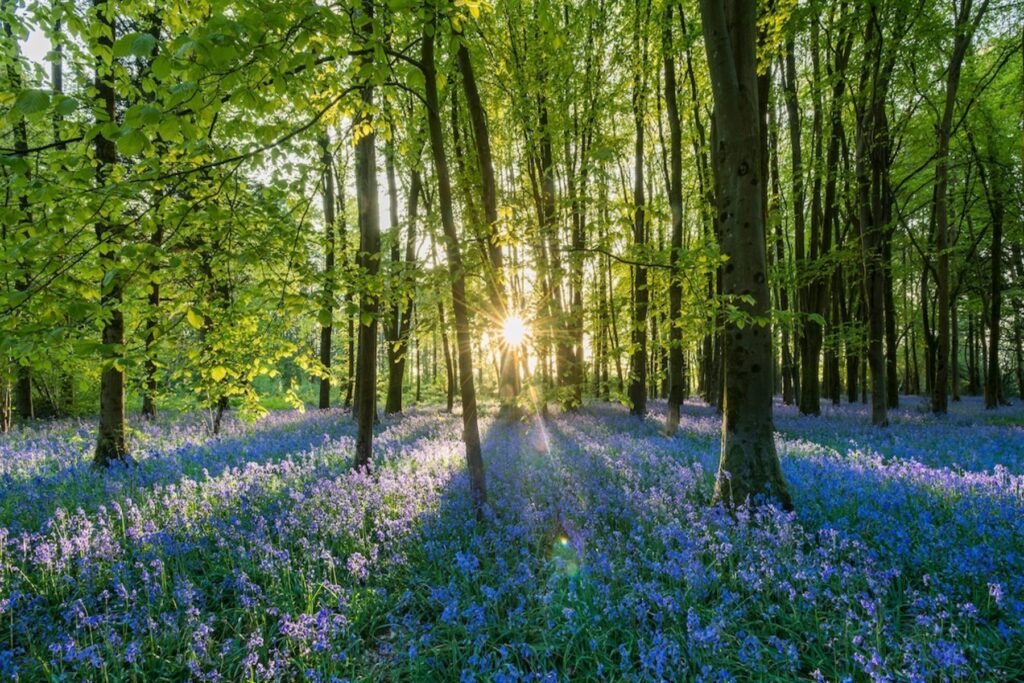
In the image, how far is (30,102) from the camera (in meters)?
2.28

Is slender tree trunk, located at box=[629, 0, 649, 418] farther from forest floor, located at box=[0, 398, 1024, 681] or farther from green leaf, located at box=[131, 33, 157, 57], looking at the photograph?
green leaf, located at box=[131, 33, 157, 57]

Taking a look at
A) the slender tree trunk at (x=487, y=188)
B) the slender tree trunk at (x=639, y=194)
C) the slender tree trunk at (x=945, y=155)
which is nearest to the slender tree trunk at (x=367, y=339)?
the slender tree trunk at (x=487, y=188)

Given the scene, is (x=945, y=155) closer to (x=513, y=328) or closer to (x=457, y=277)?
(x=513, y=328)

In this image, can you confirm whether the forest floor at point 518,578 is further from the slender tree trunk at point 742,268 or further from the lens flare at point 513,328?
the lens flare at point 513,328

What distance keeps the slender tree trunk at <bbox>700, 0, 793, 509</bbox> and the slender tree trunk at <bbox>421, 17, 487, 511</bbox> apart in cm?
275

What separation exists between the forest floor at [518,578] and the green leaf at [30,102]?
296cm

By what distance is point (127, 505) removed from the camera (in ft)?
19.4

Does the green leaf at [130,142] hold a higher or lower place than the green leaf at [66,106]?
lower

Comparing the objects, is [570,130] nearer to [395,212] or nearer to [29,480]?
[395,212]

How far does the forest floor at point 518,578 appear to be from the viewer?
119 inches

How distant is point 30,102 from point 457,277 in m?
3.15

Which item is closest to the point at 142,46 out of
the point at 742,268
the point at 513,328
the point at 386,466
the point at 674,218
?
the point at 513,328

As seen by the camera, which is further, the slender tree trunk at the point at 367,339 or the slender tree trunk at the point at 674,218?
the slender tree trunk at the point at 674,218

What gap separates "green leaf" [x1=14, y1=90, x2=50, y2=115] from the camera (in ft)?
7.38
